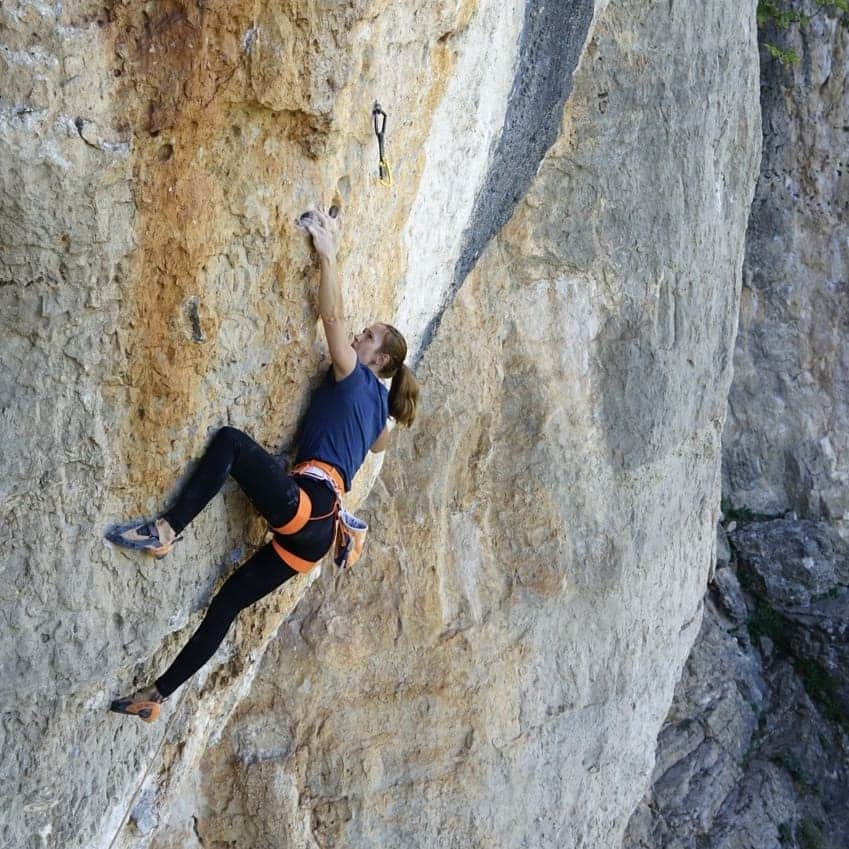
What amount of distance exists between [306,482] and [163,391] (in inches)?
26.1

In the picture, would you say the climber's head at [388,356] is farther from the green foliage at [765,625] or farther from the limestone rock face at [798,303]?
the green foliage at [765,625]

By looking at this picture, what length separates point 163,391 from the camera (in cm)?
321

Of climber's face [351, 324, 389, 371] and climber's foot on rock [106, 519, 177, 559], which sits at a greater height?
climber's face [351, 324, 389, 371]

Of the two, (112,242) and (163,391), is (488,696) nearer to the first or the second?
(163,391)

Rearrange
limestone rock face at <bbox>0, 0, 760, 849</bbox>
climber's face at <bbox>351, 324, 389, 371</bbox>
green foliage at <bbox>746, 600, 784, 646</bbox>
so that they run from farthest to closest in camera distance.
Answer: green foliage at <bbox>746, 600, 784, 646</bbox> < climber's face at <bbox>351, 324, 389, 371</bbox> < limestone rock face at <bbox>0, 0, 760, 849</bbox>

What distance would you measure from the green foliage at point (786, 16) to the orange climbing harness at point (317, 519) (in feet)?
25.4

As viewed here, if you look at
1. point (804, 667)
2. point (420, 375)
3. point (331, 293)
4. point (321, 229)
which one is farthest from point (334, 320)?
point (804, 667)

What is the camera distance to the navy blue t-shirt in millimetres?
3793

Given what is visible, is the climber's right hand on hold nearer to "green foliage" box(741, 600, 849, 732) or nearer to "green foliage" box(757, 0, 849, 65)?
"green foliage" box(757, 0, 849, 65)

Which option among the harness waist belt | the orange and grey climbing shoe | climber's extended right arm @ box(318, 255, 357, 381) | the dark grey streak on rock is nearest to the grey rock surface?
the dark grey streak on rock

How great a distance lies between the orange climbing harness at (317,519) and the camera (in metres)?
3.62

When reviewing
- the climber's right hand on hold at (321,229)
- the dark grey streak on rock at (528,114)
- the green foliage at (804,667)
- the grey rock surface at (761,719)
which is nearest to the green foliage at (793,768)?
the grey rock surface at (761,719)

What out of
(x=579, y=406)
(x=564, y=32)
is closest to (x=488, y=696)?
(x=579, y=406)

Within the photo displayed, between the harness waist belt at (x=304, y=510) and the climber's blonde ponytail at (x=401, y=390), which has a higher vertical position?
the climber's blonde ponytail at (x=401, y=390)
